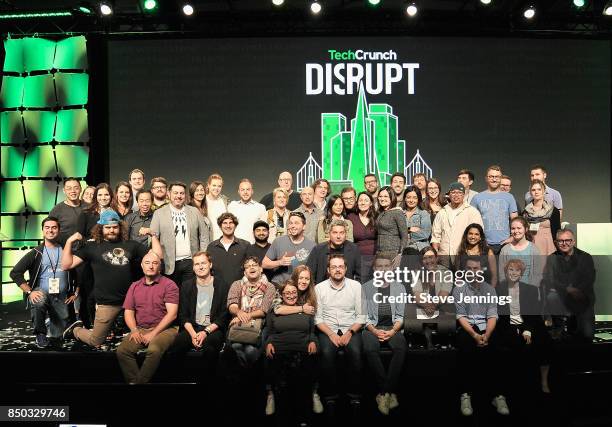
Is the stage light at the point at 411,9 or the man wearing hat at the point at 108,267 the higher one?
the stage light at the point at 411,9

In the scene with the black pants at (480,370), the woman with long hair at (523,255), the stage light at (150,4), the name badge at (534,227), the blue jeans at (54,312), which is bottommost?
the black pants at (480,370)

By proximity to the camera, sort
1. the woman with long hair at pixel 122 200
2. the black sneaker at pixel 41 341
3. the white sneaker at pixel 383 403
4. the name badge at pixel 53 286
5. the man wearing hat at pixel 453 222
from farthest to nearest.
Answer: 1. the woman with long hair at pixel 122 200
2. the man wearing hat at pixel 453 222
3. the name badge at pixel 53 286
4. the black sneaker at pixel 41 341
5. the white sneaker at pixel 383 403

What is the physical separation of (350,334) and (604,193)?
5.69 metres

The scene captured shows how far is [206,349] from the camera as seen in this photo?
4.52 metres

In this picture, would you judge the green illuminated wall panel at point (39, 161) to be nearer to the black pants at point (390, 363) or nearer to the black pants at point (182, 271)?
the black pants at point (182, 271)

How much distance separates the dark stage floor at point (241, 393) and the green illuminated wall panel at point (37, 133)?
11.6 feet

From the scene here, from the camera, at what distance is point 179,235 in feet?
17.2

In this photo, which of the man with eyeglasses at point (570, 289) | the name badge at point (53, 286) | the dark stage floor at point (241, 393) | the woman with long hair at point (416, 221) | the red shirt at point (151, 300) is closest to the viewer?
the dark stage floor at point (241, 393)

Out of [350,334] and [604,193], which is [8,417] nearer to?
[350,334]

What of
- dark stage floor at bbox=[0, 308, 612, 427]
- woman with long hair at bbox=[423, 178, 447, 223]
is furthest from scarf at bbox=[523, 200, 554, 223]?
dark stage floor at bbox=[0, 308, 612, 427]

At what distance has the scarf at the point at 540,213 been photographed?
5684mm

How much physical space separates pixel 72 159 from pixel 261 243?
13.6 ft

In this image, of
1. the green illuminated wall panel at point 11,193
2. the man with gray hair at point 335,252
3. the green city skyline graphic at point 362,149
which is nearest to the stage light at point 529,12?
the green city skyline graphic at point 362,149

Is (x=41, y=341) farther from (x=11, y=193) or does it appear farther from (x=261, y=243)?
(x=11, y=193)
